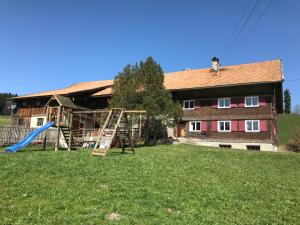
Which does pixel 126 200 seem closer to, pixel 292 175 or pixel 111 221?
pixel 111 221

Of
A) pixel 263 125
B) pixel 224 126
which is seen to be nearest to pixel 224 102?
pixel 224 126

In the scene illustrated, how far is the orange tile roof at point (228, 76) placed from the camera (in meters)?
30.4

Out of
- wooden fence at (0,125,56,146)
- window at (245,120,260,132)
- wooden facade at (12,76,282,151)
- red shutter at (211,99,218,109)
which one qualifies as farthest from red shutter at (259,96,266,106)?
wooden fence at (0,125,56,146)

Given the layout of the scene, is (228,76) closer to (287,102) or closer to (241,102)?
(241,102)

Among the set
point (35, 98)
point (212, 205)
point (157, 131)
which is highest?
point (35, 98)

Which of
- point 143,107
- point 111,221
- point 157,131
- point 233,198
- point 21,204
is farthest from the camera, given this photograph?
point 157,131

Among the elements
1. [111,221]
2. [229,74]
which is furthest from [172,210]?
[229,74]

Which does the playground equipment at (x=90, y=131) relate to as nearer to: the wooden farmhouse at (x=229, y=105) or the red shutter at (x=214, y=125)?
the wooden farmhouse at (x=229, y=105)

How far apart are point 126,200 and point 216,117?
2670cm

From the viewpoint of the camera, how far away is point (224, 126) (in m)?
32.2

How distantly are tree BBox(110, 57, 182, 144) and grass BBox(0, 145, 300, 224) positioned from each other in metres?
14.5

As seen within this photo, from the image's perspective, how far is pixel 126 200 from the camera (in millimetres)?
7020

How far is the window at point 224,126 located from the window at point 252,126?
188 centimetres

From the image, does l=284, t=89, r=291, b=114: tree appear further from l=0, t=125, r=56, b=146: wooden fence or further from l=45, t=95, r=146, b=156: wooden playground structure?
l=0, t=125, r=56, b=146: wooden fence
